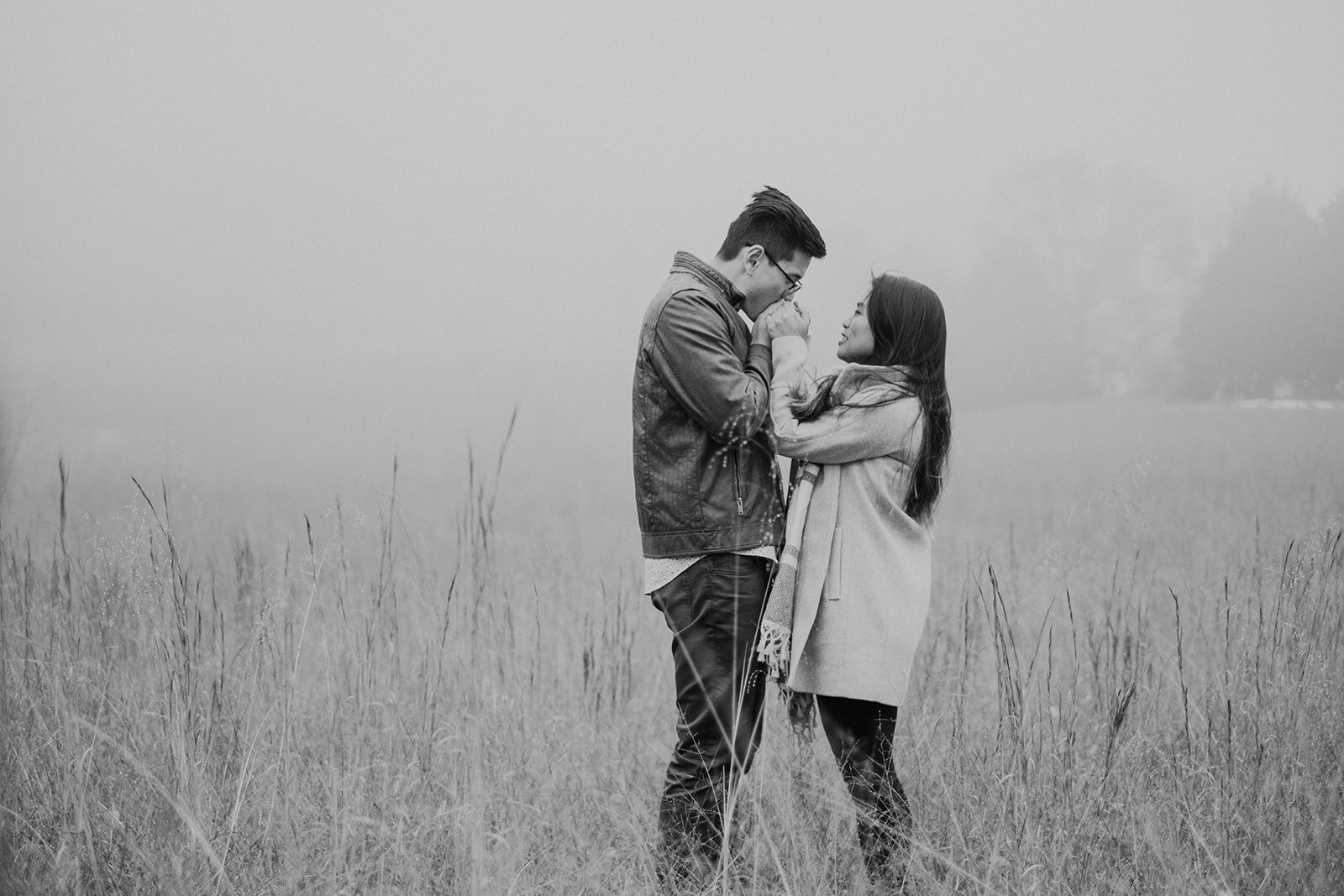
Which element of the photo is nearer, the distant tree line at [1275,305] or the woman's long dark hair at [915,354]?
the woman's long dark hair at [915,354]

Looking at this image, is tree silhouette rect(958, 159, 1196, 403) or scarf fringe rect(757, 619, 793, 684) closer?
scarf fringe rect(757, 619, 793, 684)

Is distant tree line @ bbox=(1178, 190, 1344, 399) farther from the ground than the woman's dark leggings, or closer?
farther from the ground

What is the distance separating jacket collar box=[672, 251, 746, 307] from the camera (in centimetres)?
190

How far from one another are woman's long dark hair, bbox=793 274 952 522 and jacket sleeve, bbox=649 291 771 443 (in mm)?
152

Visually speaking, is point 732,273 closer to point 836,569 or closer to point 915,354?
point 915,354

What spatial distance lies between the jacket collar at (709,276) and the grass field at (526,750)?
0.60 meters

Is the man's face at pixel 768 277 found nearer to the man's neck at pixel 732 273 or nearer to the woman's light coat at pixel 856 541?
the man's neck at pixel 732 273

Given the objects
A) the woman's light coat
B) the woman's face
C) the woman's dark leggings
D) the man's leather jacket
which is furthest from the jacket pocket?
the woman's face

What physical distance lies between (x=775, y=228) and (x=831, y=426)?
0.43 m

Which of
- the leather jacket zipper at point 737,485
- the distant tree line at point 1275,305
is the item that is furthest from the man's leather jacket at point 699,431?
the distant tree line at point 1275,305

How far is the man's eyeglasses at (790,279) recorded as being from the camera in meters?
1.91

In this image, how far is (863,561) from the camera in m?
1.85

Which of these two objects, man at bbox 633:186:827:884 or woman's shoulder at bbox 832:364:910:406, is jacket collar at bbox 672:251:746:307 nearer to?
man at bbox 633:186:827:884

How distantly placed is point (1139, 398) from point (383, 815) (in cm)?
591
